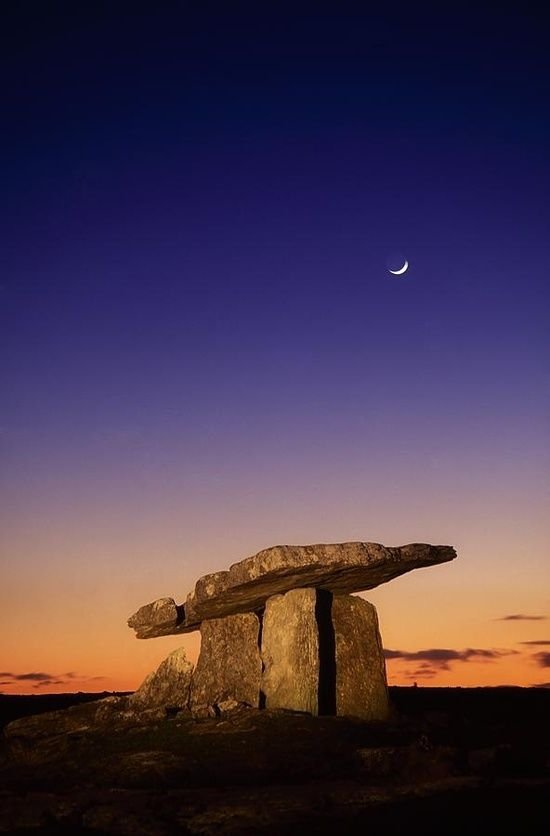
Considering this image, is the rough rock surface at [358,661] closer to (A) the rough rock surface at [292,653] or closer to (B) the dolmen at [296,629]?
(B) the dolmen at [296,629]

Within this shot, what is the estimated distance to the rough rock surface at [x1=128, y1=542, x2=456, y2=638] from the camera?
12.8 metres

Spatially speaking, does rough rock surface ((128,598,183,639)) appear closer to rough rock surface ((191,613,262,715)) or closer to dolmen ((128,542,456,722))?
dolmen ((128,542,456,722))

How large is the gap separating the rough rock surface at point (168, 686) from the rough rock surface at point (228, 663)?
254 mm

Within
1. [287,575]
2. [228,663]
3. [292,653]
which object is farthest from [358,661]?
[228,663]

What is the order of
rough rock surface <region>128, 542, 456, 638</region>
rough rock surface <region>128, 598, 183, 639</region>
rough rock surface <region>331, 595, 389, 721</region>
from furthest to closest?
rough rock surface <region>128, 598, 183, 639</region> < rough rock surface <region>331, 595, 389, 721</region> < rough rock surface <region>128, 542, 456, 638</region>

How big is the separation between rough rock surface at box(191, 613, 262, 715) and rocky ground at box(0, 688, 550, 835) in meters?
1.85

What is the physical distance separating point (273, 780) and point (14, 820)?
296 cm

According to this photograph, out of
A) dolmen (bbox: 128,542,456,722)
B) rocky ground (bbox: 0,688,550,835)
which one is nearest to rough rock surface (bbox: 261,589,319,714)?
dolmen (bbox: 128,542,456,722)

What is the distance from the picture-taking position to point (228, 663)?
1531cm

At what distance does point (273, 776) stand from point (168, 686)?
724cm

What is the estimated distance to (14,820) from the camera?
7.86 meters

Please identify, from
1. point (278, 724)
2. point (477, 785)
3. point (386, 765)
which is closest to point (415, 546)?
point (278, 724)

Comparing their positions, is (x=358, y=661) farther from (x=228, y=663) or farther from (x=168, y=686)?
(x=168, y=686)

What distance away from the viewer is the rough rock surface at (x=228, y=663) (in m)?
14.7
